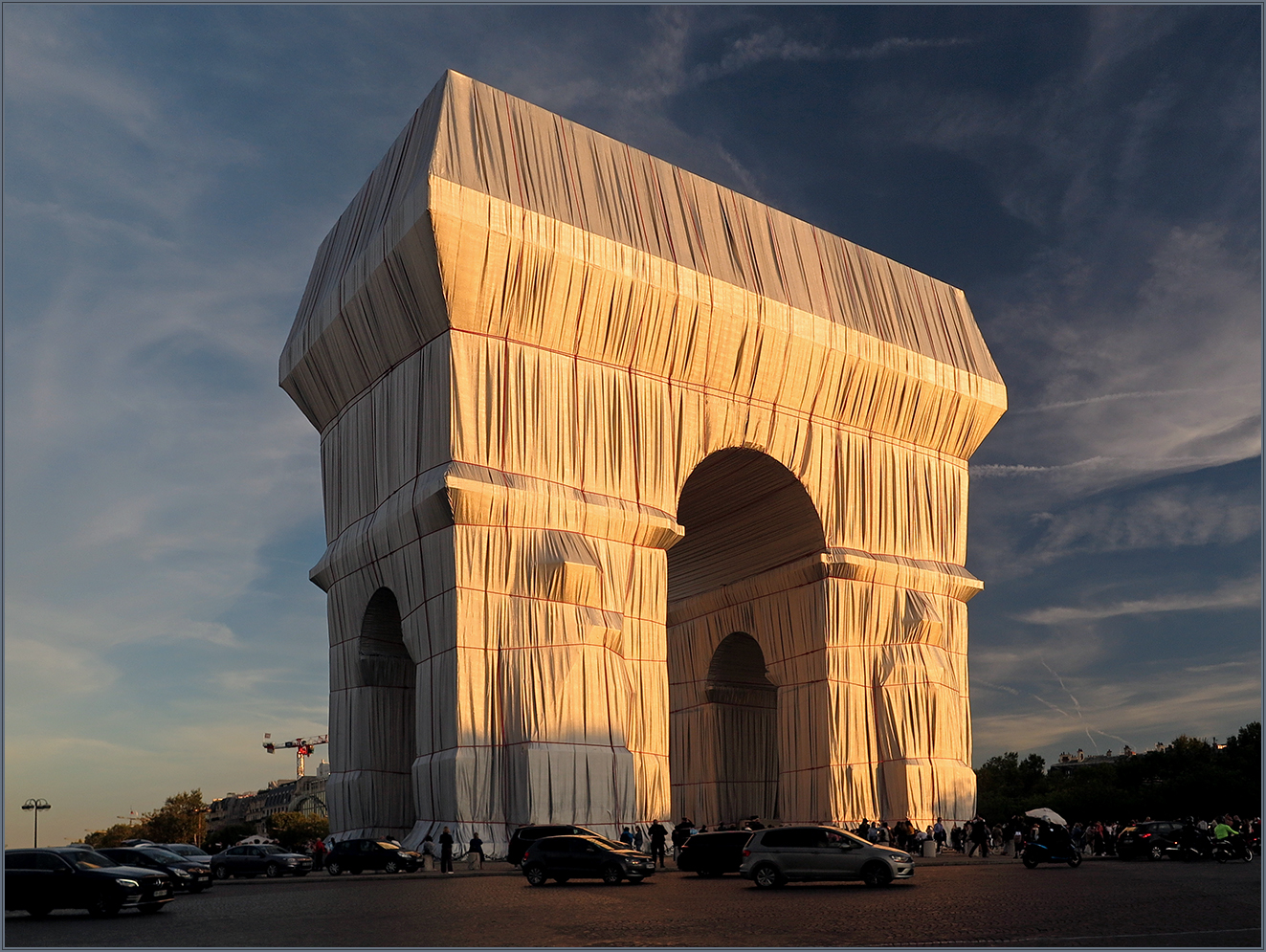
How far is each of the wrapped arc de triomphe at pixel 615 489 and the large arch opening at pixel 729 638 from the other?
11cm

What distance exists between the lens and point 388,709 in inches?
1289

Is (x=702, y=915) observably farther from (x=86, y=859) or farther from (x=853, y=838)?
(x=86, y=859)

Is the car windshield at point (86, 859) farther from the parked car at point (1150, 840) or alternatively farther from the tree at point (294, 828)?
the tree at point (294, 828)

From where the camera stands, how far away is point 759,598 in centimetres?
3825

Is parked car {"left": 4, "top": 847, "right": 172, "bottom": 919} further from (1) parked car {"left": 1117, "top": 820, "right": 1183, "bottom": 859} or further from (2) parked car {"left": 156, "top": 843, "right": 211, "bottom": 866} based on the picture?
(1) parked car {"left": 1117, "top": 820, "right": 1183, "bottom": 859}

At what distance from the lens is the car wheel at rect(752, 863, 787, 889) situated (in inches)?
824

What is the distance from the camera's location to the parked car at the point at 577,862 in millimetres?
21750

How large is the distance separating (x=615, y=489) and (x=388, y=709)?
8741 mm

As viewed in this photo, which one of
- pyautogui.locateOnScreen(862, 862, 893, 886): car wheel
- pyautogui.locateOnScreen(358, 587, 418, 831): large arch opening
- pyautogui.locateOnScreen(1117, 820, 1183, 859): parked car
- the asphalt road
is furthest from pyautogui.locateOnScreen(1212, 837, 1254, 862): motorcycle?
pyautogui.locateOnScreen(358, 587, 418, 831): large arch opening

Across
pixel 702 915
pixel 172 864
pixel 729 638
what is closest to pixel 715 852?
pixel 702 915

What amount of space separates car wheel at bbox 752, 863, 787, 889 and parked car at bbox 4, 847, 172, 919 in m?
10.0

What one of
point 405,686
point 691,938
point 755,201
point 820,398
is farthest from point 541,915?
point 755,201

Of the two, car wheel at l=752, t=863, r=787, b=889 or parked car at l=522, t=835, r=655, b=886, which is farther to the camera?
parked car at l=522, t=835, r=655, b=886

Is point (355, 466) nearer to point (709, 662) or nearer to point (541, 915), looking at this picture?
point (709, 662)
